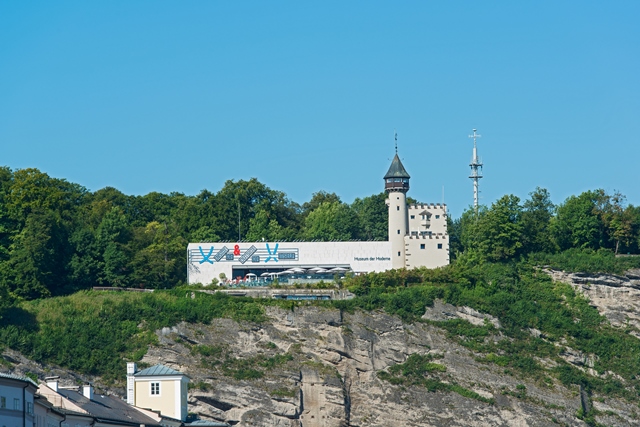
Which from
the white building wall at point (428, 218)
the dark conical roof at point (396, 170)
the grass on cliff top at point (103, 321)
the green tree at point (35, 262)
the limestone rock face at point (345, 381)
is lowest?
the limestone rock face at point (345, 381)

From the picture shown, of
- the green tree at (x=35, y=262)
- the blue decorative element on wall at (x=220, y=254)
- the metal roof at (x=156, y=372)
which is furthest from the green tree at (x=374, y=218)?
the metal roof at (x=156, y=372)

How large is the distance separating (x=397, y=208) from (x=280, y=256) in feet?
33.2

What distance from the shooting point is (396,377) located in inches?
3861

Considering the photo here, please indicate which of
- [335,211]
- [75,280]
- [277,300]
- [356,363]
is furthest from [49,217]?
[335,211]

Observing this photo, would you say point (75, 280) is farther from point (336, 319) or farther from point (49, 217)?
point (336, 319)

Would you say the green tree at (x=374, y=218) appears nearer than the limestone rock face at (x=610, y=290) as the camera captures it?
No

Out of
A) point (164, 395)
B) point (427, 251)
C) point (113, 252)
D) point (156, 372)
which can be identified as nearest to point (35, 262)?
point (113, 252)

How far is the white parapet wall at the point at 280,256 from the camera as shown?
109438 mm

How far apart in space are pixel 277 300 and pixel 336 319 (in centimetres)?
442

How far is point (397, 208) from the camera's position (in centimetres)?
11275

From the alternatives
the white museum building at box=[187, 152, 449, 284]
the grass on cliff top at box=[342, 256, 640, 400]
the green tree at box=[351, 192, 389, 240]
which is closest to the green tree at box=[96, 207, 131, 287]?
the white museum building at box=[187, 152, 449, 284]

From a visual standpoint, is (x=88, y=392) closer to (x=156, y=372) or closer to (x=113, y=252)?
(x=156, y=372)

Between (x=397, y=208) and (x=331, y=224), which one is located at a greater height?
(x=397, y=208)

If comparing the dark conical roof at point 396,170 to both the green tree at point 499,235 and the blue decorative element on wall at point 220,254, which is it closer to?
the green tree at point 499,235
